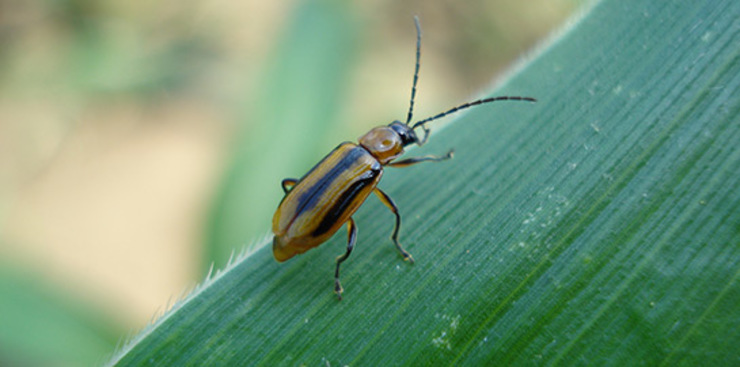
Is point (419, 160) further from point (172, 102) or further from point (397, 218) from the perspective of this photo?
point (172, 102)

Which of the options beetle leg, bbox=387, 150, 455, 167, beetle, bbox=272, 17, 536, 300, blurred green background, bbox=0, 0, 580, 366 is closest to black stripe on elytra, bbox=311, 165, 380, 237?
beetle, bbox=272, 17, 536, 300

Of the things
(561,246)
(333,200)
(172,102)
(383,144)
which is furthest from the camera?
(172,102)

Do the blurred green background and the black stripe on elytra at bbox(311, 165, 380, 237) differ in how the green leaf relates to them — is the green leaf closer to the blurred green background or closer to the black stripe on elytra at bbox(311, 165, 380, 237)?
the black stripe on elytra at bbox(311, 165, 380, 237)

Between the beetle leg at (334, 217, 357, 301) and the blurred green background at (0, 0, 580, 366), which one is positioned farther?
the blurred green background at (0, 0, 580, 366)

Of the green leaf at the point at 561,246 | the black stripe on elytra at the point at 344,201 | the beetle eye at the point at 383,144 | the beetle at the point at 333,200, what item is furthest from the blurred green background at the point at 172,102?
the green leaf at the point at 561,246

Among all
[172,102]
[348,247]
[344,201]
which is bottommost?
[172,102]

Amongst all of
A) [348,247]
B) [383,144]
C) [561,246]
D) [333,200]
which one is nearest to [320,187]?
[333,200]

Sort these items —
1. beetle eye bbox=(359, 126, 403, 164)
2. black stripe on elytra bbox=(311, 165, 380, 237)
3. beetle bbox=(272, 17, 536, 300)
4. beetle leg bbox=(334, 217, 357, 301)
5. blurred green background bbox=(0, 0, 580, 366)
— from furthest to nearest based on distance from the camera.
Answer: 1. blurred green background bbox=(0, 0, 580, 366)
2. beetle eye bbox=(359, 126, 403, 164)
3. black stripe on elytra bbox=(311, 165, 380, 237)
4. beetle bbox=(272, 17, 536, 300)
5. beetle leg bbox=(334, 217, 357, 301)
